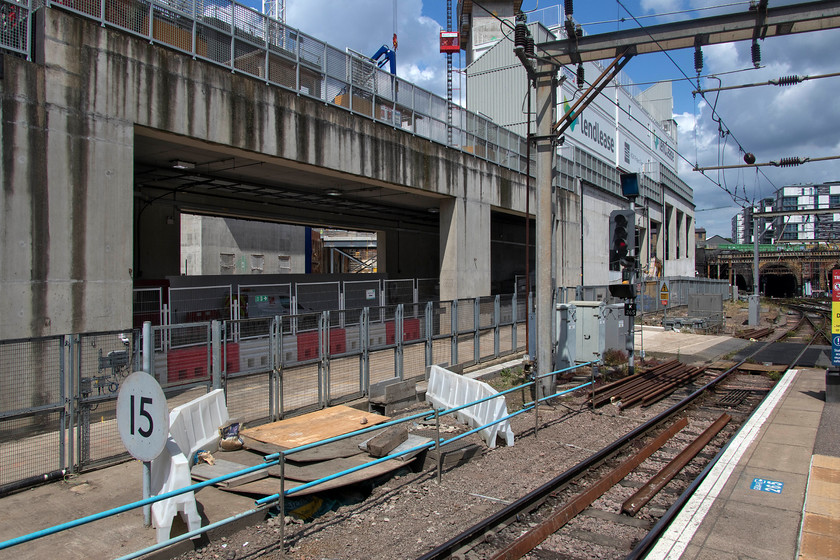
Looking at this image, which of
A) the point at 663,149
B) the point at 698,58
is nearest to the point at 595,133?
the point at 663,149

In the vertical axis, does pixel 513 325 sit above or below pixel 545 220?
below

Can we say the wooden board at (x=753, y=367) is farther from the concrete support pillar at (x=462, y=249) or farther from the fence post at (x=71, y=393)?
the fence post at (x=71, y=393)

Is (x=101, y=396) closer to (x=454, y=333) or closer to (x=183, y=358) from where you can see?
(x=183, y=358)

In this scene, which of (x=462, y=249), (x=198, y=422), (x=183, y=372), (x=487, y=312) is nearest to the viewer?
(x=198, y=422)

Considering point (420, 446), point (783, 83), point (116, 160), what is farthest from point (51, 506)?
point (783, 83)

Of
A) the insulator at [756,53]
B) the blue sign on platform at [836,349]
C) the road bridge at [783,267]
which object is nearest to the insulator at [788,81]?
the insulator at [756,53]

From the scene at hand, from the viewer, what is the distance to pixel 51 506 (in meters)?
7.34

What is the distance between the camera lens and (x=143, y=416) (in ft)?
19.5

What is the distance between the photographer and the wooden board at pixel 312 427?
9.12m

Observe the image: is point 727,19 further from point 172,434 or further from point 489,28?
point 489,28

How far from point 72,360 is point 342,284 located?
13.3 m

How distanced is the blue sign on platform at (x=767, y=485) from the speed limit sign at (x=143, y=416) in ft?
23.7

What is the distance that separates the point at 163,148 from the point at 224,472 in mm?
10994

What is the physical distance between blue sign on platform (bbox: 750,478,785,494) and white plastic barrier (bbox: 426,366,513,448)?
3.72 m
